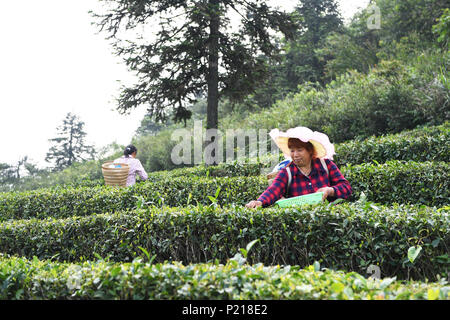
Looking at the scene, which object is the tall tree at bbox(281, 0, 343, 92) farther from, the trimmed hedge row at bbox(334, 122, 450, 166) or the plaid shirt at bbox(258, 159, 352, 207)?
the plaid shirt at bbox(258, 159, 352, 207)

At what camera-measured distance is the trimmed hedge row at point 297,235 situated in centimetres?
284

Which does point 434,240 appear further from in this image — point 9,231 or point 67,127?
point 67,127

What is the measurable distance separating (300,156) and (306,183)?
33 cm

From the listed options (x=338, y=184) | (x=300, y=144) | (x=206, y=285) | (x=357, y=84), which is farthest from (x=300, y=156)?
(x=357, y=84)

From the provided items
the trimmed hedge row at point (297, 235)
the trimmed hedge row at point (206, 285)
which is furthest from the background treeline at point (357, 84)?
the trimmed hedge row at point (206, 285)

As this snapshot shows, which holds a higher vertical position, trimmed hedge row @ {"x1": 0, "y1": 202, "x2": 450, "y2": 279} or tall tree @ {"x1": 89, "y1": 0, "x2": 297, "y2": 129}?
tall tree @ {"x1": 89, "y1": 0, "x2": 297, "y2": 129}

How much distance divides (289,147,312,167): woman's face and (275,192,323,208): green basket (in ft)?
1.37

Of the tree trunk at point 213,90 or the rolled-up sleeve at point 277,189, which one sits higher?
the tree trunk at point 213,90

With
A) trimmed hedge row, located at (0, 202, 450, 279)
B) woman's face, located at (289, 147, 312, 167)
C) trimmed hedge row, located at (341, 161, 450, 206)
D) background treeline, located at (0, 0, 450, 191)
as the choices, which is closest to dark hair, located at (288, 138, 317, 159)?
woman's face, located at (289, 147, 312, 167)

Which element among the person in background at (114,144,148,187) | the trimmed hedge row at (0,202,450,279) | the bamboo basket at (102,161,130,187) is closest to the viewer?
the trimmed hedge row at (0,202,450,279)

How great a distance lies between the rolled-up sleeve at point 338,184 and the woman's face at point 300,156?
308 mm

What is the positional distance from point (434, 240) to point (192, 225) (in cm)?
217

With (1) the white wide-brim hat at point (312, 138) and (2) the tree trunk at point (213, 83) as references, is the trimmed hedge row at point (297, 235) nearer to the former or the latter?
(1) the white wide-brim hat at point (312, 138)

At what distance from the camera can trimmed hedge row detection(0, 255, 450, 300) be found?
5.94 ft
